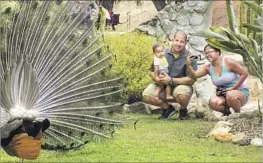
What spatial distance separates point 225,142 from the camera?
21.5 feet

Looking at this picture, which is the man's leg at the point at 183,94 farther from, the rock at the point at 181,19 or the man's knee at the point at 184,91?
the rock at the point at 181,19

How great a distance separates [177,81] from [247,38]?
1.16 metres

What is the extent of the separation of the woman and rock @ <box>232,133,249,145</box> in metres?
0.86

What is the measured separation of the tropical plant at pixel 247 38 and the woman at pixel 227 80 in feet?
0.40

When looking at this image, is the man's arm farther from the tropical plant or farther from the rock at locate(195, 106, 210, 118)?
the tropical plant

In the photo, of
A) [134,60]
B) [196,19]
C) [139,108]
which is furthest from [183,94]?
[196,19]

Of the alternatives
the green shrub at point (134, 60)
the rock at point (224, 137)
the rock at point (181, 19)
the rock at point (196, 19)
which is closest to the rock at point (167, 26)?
the rock at point (181, 19)

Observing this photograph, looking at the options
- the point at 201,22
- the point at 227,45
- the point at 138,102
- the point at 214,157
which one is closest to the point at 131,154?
the point at 214,157

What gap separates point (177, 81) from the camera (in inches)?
313

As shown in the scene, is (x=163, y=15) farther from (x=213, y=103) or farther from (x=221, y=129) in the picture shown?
(x=221, y=129)

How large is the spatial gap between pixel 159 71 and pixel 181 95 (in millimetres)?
453

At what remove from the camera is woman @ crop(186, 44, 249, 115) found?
734 centimetres

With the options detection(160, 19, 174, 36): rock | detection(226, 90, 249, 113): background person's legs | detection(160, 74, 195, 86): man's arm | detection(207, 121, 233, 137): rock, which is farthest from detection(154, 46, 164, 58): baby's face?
detection(160, 19, 174, 36): rock

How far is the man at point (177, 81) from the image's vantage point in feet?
26.0
